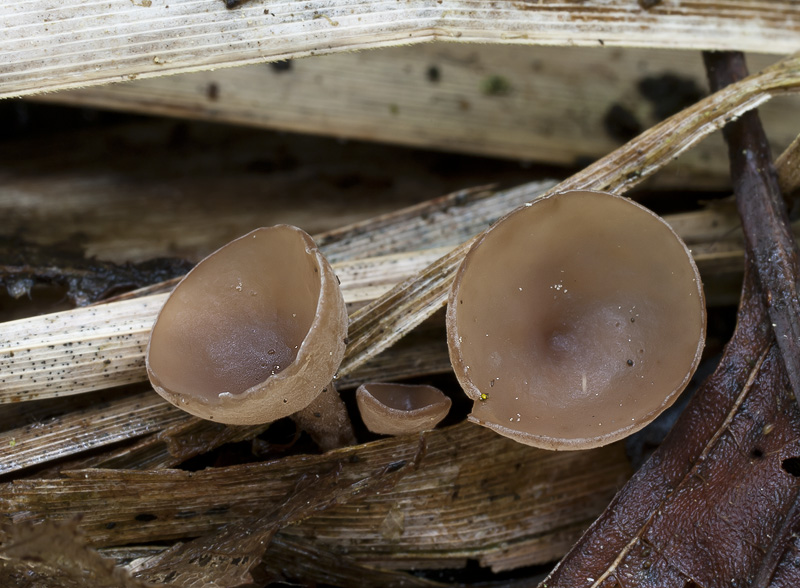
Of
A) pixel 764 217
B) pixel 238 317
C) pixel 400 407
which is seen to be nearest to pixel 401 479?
pixel 400 407

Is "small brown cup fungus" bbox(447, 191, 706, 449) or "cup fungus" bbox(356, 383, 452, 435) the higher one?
"small brown cup fungus" bbox(447, 191, 706, 449)

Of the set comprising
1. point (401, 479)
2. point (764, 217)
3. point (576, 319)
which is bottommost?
point (401, 479)

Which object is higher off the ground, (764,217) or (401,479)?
(764,217)

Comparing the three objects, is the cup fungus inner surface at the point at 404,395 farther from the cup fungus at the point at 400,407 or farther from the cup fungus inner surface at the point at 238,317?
the cup fungus inner surface at the point at 238,317

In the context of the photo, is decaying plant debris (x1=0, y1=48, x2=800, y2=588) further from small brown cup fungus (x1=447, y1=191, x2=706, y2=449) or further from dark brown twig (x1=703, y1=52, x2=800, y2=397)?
small brown cup fungus (x1=447, y1=191, x2=706, y2=449)

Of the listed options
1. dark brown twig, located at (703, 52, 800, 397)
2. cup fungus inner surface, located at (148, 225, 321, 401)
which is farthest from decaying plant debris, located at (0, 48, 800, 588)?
cup fungus inner surface, located at (148, 225, 321, 401)

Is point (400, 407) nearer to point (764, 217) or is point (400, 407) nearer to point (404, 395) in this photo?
point (404, 395)
